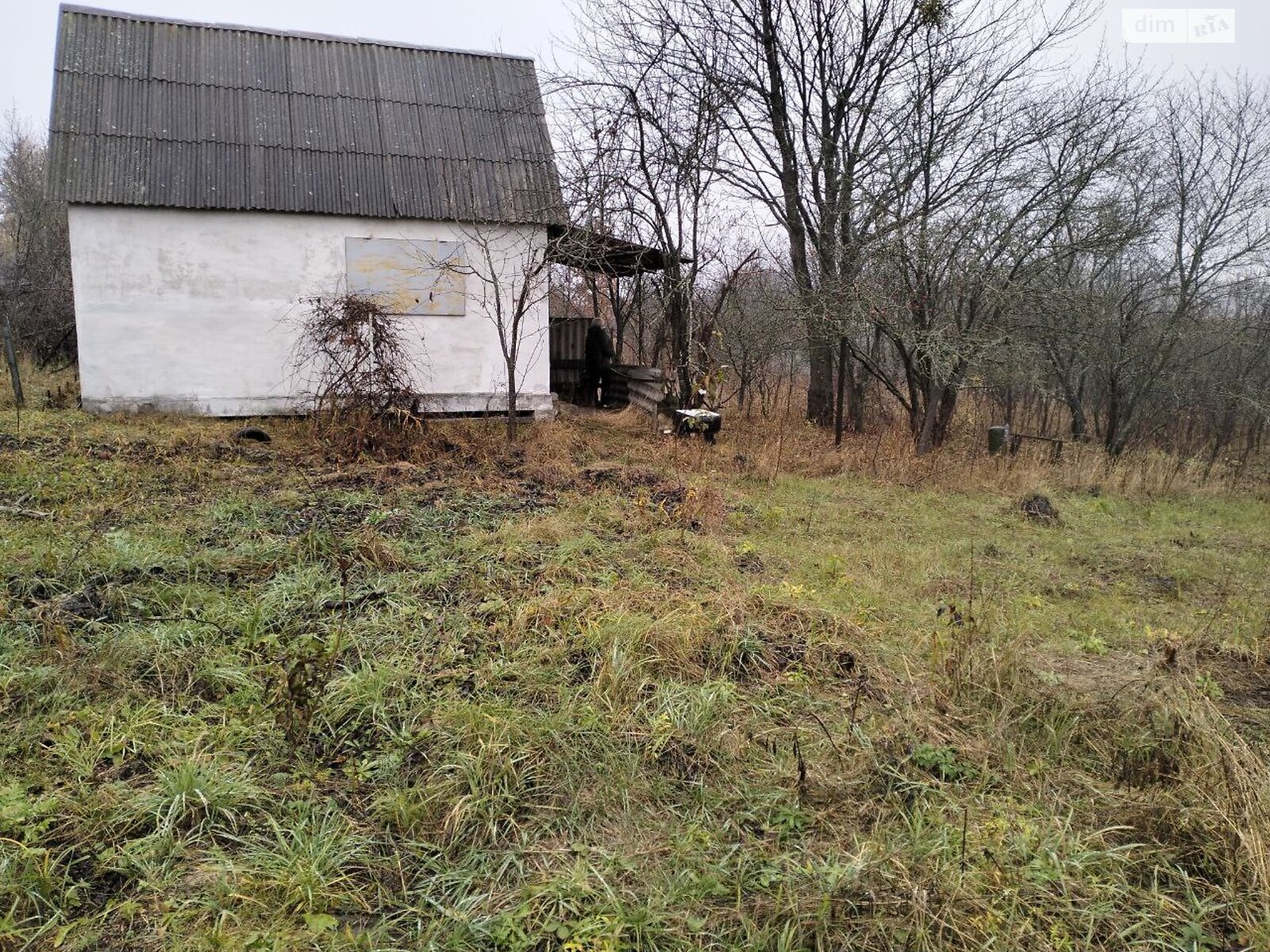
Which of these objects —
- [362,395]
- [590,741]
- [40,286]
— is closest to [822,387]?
[362,395]

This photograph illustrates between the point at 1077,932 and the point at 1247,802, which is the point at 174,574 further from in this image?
the point at 1247,802

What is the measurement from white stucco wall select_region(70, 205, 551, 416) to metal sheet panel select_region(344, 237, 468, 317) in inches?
5.1

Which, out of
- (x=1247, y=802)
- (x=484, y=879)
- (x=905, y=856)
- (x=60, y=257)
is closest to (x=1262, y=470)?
(x=1247, y=802)

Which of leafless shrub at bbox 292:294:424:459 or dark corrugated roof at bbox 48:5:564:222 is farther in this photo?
dark corrugated roof at bbox 48:5:564:222

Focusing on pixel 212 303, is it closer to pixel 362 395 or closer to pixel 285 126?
pixel 285 126

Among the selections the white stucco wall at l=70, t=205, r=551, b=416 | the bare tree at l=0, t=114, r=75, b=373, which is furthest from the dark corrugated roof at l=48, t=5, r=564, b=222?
the bare tree at l=0, t=114, r=75, b=373

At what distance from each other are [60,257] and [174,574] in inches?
719

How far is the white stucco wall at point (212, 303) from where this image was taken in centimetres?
1096

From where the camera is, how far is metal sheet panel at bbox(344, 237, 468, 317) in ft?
39.0

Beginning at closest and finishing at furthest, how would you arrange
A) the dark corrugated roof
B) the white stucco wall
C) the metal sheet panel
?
the white stucco wall
the dark corrugated roof
the metal sheet panel

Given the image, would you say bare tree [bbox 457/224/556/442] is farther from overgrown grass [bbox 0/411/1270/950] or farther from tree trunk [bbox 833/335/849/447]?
overgrown grass [bbox 0/411/1270/950]

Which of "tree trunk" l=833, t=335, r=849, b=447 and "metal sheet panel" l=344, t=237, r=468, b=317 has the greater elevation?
"metal sheet panel" l=344, t=237, r=468, b=317

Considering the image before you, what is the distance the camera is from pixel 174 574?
185 inches

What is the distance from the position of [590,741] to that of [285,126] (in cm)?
1245
